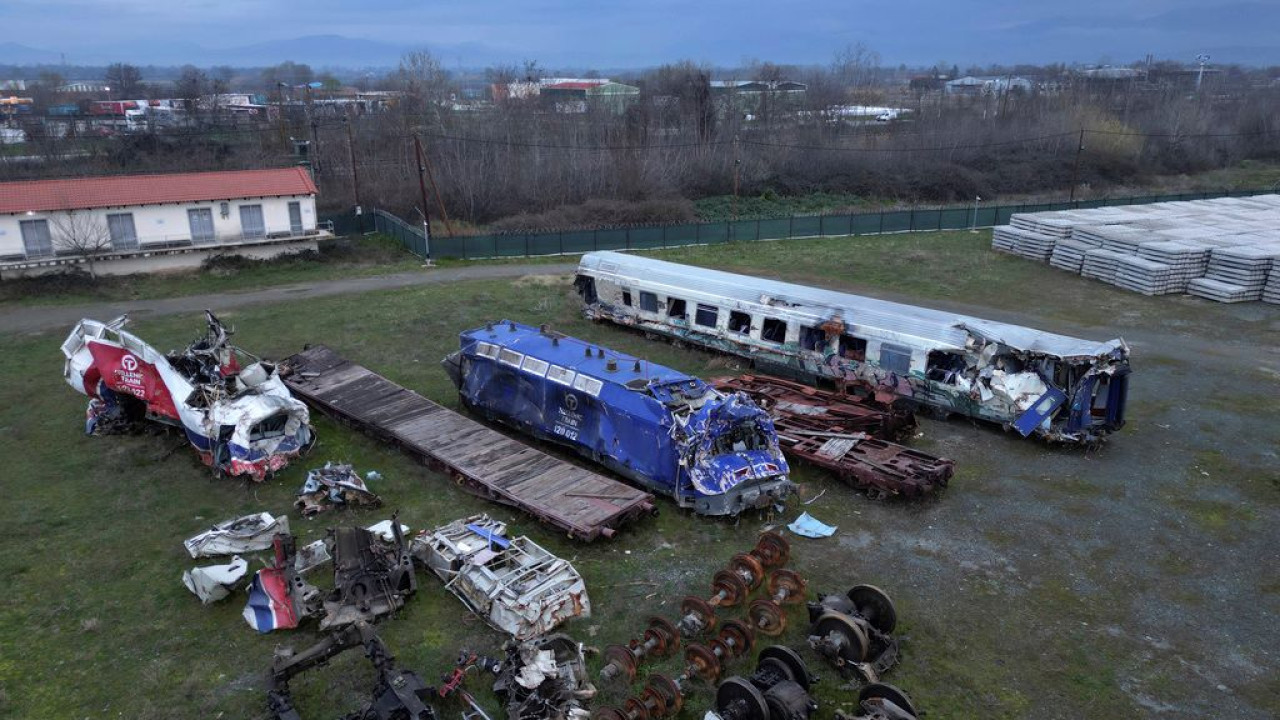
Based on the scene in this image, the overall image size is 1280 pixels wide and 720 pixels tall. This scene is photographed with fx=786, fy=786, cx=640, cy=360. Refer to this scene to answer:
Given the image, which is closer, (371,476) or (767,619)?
(767,619)

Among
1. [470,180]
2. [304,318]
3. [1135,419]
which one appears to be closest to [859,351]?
[1135,419]

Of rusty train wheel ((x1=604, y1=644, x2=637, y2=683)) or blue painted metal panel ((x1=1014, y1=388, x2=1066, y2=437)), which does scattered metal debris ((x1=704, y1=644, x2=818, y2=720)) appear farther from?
blue painted metal panel ((x1=1014, y1=388, x2=1066, y2=437))

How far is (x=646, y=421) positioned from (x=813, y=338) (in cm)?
833

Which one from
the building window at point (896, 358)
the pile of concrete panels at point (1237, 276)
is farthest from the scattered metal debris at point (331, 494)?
the pile of concrete panels at point (1237, 276)

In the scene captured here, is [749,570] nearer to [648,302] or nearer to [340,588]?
[340,588]

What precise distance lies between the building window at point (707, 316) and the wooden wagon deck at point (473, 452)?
8915 millimetres

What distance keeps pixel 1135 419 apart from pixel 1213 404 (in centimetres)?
296

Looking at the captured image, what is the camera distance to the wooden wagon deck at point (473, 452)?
1433 cm

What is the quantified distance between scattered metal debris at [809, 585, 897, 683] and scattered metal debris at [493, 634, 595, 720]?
11.2ft

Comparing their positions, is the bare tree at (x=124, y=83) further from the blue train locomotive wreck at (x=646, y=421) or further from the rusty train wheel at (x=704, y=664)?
the rusty train wheel at (x=704, y=664)

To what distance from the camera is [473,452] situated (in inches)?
643

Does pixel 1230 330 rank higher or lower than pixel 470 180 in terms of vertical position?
lower

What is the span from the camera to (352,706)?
1043cm

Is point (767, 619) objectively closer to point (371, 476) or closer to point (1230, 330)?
point (371, 476)
